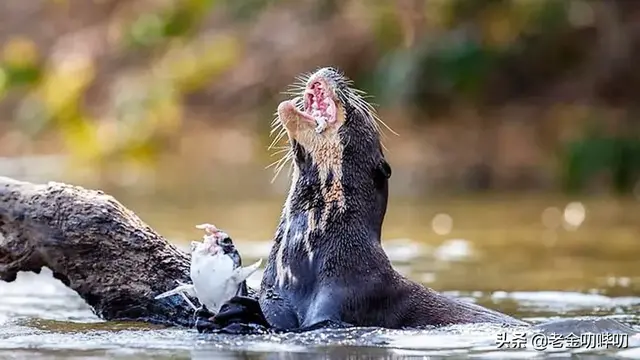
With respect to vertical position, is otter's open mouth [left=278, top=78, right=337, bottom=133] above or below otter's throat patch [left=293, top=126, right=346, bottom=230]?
above

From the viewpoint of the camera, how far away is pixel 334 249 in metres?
5.48

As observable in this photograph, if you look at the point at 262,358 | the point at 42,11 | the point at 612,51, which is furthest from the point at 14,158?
the point at 262,358

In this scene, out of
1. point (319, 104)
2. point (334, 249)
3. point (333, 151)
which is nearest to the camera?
point (334, 249)

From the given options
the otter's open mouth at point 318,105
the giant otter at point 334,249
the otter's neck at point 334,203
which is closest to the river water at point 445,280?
the giant otter at point 334,249

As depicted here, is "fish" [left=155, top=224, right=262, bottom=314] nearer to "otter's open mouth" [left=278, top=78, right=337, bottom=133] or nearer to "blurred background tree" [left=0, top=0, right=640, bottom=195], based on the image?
"otter's open mouth" [left=278, top=78, right=337, bottom=133]

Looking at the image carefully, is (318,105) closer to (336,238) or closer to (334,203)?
(334,203)

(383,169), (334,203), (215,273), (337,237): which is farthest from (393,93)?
(215,273)

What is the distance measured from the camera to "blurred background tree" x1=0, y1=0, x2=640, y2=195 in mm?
15961

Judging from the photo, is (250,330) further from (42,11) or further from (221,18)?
(42,11)

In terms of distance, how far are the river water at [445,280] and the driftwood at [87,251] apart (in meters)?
0.15

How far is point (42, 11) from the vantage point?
2569cm

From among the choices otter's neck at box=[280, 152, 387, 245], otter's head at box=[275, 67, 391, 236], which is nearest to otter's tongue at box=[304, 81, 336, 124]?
otter's head at box=[275, 67, 391, 236]

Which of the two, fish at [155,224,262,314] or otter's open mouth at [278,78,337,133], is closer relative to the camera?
fish at [155,224,262,314]

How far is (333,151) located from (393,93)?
12119mm
